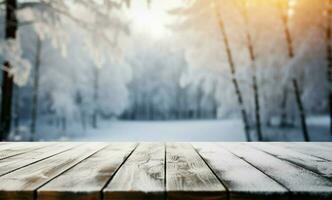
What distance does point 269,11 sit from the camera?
14.3m

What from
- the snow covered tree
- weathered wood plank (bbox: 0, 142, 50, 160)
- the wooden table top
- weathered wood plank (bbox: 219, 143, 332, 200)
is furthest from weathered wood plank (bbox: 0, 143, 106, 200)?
the snow covered tree

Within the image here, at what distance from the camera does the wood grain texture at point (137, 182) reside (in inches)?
46.3

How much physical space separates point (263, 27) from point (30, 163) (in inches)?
556

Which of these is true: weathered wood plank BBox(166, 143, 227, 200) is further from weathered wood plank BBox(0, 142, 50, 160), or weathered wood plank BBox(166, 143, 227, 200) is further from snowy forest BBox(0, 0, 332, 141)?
snowy forest BBox(0, 0, 332, 141)

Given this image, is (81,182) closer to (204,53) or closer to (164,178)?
(164,178)

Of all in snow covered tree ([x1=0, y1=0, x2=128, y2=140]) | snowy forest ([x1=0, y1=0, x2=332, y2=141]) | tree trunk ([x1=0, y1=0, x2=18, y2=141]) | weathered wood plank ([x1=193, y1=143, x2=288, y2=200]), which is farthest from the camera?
snowy forest ([x1=0, y1=0, x2=332, y2=141])

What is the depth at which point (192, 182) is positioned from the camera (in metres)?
1.32

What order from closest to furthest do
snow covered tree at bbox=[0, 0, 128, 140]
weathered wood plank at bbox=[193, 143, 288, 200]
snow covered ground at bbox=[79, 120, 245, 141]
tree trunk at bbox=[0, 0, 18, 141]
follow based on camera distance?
weathered wood plank at bbox=[193, 143, 288, 200] < snow covered tree at bbox=[0, 0, 128, 140] < tree trunk at bbox=[0, 0, 18, 141] < snow covered ground at bbox=[79, 120, 245, 141]

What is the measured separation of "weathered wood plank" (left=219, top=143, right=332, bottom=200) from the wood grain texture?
54cm

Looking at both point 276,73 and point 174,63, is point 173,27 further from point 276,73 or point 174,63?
point 174,63

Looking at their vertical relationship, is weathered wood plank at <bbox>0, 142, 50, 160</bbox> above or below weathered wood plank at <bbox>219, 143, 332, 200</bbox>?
above

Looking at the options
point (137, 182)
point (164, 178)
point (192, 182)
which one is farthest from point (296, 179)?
point (137, 182)

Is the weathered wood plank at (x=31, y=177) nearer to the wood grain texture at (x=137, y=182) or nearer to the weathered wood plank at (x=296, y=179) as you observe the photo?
the wood grain texture at (x=137, y=182)

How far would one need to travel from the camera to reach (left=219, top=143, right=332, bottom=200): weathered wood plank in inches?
46.2
